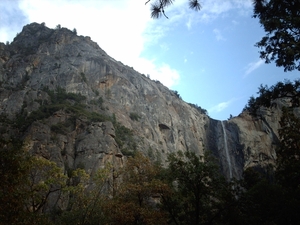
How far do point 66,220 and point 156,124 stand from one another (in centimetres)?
4274

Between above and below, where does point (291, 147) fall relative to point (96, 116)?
below

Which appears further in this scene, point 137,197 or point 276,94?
point 137,197

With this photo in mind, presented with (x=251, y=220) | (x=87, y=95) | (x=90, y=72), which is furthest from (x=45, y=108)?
(x=251, y=220)

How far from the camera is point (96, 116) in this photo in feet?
156

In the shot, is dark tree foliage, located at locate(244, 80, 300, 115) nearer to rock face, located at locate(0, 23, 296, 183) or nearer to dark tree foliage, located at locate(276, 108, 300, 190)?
dark tree foliage, located at locate(276, 108, 300, 190)

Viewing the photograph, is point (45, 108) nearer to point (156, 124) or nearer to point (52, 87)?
point (52, 87)

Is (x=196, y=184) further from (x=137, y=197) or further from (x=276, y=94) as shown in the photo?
(x=276, y=94)

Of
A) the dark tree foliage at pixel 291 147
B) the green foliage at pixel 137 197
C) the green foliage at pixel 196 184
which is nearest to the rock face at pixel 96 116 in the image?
the green foliage at pixel 137 197

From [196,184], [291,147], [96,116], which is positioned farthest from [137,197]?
[96,116]

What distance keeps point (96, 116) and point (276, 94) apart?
130ft

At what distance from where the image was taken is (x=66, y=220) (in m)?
20.0

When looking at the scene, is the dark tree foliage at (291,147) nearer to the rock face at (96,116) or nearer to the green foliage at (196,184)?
the green foliage at (196,184)

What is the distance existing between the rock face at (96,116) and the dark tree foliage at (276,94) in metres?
26.2

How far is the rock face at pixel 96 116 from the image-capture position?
38.6m
